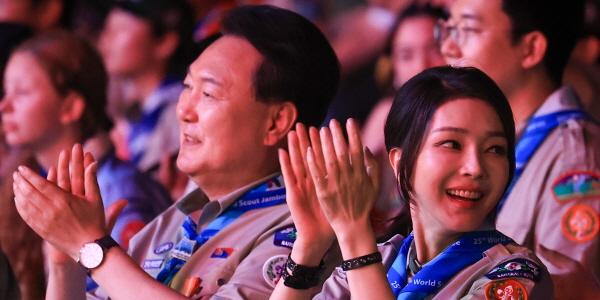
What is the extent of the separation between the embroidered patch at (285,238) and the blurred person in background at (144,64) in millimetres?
2150

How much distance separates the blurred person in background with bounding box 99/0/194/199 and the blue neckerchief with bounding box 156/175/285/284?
1.97 m

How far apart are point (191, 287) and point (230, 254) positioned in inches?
4.6

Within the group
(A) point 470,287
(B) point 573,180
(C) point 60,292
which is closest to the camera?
(A) point 470,287

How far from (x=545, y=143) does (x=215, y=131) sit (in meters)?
1.01

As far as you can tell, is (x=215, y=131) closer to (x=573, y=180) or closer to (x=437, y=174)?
(x=437, y=174)

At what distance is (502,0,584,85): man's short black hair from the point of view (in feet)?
7.43

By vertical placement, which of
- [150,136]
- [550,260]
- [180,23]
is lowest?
[550,260]

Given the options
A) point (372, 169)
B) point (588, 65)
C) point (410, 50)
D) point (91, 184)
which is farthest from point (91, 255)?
point (588, 65)

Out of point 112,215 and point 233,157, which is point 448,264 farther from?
point 112,215

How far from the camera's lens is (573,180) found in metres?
2.13

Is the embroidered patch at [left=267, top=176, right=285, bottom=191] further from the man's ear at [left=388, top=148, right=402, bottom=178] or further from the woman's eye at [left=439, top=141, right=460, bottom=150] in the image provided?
the woman's eye at [left=439, top=141, right=460, bottom=150]

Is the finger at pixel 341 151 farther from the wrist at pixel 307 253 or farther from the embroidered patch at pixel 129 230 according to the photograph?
the embroidered patch at pixel 129 230

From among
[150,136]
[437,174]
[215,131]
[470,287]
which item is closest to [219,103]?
[215,131]

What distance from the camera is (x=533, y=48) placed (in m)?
2.28
